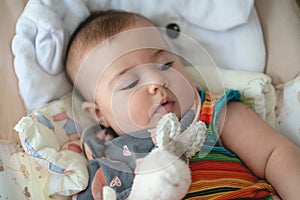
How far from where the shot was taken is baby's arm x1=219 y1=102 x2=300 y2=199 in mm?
883

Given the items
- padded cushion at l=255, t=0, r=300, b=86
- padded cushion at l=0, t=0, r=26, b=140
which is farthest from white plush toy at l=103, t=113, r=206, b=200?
padded cushion at l=255, t=0, r=300, b=86

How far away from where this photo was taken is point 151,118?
89cm

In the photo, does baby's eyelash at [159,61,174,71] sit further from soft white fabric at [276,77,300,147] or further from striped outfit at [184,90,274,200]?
soft white fabric at [276,77,300,147]

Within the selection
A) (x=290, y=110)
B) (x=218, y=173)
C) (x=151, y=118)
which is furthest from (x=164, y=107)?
(x=290, y=110)

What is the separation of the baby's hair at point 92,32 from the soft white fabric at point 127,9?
2 cm

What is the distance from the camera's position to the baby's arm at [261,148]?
883 millimetres

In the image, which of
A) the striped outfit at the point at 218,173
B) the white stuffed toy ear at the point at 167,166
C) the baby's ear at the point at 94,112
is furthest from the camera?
the baby's ear at the point at 94,112

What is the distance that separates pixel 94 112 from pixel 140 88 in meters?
0.14

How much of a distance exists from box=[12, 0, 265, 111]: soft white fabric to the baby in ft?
0.18

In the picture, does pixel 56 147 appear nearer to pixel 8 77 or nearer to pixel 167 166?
pixel 8 77

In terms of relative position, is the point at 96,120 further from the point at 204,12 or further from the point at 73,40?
the point at 204,12

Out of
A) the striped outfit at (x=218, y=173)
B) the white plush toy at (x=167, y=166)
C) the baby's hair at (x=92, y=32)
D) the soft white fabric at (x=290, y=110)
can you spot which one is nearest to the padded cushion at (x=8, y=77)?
→ the baby's hair at (x=92, y=32)

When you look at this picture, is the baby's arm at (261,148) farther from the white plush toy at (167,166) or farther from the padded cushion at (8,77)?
the padded cushion at (8,77)

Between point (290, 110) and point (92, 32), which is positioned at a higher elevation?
point (92, 32)
